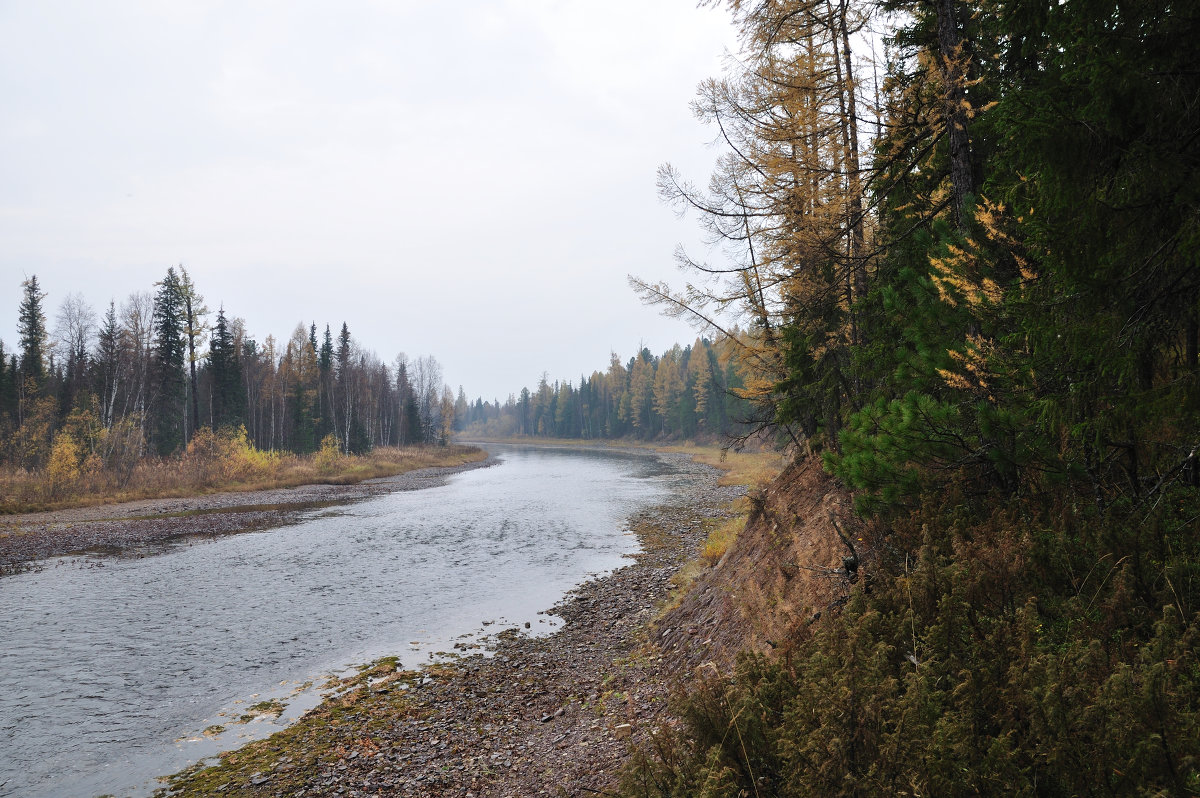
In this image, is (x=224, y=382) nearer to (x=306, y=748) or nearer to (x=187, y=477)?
(x=187, y=477)

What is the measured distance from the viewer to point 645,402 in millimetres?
111188

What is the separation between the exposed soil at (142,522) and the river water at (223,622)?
1.83 metres

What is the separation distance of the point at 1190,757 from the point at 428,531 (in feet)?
82.2

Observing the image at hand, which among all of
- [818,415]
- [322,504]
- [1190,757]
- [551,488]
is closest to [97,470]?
[322,504]

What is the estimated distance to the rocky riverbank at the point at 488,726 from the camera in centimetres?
637

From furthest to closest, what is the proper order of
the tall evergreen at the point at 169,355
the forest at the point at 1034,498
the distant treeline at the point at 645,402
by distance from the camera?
the distant treeline at the point at 645,402
the tall evergreen at the point at 169,355
the forest at the point at 1034,498

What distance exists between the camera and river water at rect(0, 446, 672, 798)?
827cm

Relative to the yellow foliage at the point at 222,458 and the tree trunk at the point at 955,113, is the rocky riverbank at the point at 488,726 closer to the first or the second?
the tree trunk at the point at 955,113

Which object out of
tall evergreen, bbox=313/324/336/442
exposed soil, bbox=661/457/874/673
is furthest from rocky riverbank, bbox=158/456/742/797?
tall evergreen, bbox=313/324/336/442

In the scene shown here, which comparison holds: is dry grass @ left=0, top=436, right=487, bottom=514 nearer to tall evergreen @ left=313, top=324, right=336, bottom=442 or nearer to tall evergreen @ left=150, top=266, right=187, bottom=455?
tall evergreen @ left=150, top=266, right=187, bottom=455

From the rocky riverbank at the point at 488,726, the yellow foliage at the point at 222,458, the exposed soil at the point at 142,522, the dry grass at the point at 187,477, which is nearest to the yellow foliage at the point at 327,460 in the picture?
the dry grass at the point at 187,477

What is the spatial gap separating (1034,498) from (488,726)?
6.89m

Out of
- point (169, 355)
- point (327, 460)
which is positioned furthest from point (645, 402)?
point (169, 355)

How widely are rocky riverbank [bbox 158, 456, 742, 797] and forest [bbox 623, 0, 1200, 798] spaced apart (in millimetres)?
1728
